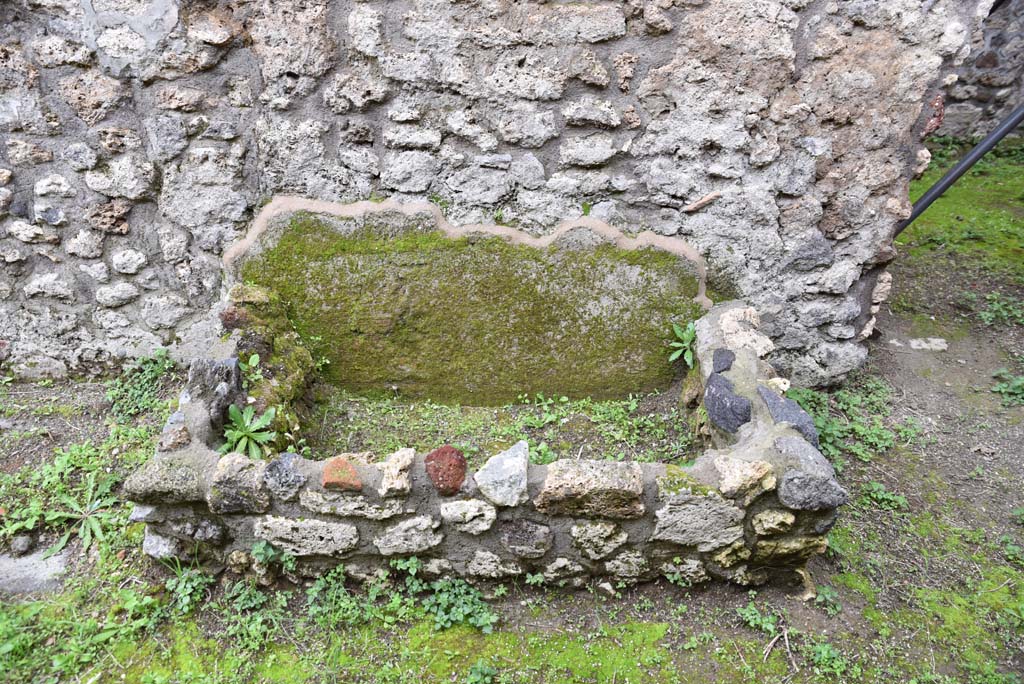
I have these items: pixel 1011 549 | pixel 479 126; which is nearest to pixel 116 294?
pixel 479 126

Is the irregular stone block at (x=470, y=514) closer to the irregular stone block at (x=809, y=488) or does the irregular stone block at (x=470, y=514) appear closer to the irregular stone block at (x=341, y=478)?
the irregular stone block at (x=341, y=478)

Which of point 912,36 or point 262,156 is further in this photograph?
point 262,156

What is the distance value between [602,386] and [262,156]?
1.92 meters

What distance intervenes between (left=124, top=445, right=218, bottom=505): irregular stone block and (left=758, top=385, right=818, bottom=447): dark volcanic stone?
202 centimetres

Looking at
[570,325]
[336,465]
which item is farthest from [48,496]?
[570,325]

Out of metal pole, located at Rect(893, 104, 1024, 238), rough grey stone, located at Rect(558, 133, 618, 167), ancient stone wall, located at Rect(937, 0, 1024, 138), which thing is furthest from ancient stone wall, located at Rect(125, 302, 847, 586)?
ancient stone wall, located at Rect(937, 0, 1024, 138)

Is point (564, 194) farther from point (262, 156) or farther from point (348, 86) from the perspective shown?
point (262, 156)

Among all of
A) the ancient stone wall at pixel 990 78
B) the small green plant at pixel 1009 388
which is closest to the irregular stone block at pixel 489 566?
the small green plant at pixel 1009 388

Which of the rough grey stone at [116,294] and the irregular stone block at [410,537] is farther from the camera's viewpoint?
the rough grey stone at [116,294]

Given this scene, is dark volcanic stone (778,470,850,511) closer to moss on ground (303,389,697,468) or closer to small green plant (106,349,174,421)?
moss on ground (303,389,697,468)

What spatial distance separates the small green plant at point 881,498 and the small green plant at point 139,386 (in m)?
3.30

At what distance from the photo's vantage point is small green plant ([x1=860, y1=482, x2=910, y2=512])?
2695mm

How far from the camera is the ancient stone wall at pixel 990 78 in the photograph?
19.1 feet

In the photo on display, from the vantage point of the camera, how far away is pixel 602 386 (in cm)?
317
